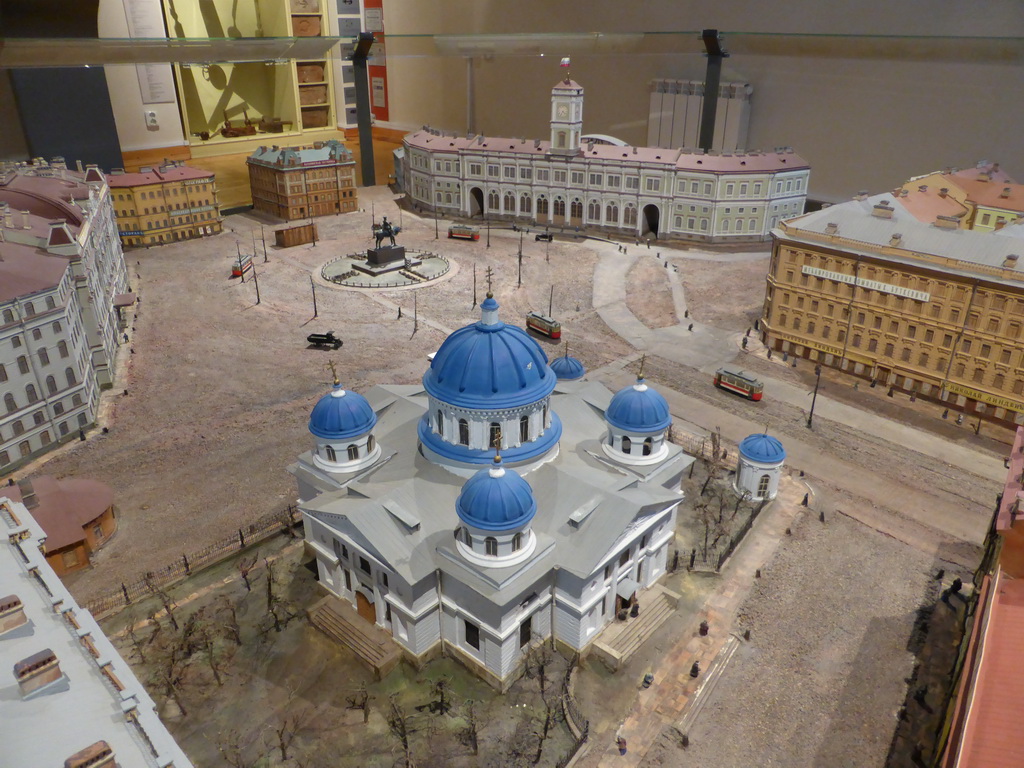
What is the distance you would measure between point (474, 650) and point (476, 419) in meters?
10.7

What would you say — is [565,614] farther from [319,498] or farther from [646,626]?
[319,498]

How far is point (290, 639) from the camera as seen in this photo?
35219 mm

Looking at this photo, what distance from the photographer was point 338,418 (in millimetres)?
36281

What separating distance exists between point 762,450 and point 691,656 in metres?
15.1

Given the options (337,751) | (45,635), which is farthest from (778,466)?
(45,635)

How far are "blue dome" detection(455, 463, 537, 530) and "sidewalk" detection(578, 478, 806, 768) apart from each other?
32.9 ft

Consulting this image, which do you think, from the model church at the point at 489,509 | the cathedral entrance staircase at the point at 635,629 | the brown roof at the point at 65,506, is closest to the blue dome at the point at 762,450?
the model church at the point at 489,509

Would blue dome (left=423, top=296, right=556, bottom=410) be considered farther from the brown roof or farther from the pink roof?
the brown roof

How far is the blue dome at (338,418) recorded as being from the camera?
3628 centimetres

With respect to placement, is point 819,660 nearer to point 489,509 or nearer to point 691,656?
point 691,656

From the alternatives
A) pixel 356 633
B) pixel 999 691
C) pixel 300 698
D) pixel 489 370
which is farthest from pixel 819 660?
pixel 300 698

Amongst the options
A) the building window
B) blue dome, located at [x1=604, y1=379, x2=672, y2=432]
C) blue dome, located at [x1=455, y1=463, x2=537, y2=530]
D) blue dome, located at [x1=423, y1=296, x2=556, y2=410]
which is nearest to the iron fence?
the building window

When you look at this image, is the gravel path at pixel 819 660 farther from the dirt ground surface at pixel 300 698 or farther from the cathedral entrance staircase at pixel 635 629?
the dirt ground surface at pixel 300 698

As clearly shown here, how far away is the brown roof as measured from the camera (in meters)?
38.8
